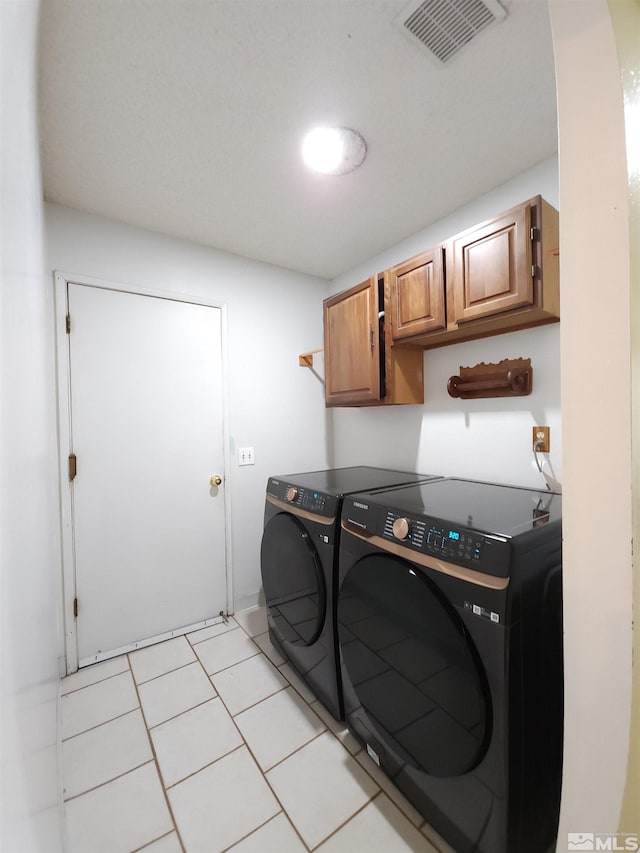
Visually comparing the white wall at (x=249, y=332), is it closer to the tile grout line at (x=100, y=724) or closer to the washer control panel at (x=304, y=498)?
the washer control panel at (x=304, y=498)

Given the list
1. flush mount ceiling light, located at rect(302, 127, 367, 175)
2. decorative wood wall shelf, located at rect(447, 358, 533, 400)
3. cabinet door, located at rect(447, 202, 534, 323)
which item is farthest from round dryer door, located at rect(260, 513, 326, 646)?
flush mount ceiling light, located at rect(302, 127, 367, 175)

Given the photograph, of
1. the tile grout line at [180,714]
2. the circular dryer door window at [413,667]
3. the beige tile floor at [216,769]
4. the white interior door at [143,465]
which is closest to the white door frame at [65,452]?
the white interior door at [143,465]

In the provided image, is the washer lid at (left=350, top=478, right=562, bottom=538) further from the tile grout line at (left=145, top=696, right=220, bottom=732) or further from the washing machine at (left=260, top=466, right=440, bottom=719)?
the tile grout line at (left=145, top=696, right=220, bottom=732)

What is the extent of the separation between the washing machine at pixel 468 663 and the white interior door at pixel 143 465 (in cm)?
137

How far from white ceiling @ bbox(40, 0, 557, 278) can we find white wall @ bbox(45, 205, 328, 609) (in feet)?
0.63

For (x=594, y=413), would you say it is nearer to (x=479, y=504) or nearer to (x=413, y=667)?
(x=479, y=504)

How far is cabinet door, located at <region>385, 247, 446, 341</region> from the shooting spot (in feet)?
5.44

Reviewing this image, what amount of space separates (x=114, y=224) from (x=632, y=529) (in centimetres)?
259

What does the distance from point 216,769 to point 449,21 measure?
265cm

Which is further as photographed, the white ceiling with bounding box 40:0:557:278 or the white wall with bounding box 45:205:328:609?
the white wall with bounding box 45:205:328:609

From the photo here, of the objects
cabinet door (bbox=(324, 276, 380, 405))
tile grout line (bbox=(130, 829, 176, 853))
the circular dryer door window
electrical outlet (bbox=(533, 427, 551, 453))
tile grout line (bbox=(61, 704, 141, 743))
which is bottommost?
tile grout line (bbox=(130, 829, 176, 853))

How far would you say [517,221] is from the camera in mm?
1361

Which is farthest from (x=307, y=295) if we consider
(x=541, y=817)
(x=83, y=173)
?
(x=541, y=817)

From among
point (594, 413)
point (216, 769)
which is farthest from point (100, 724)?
point (594, 413)
